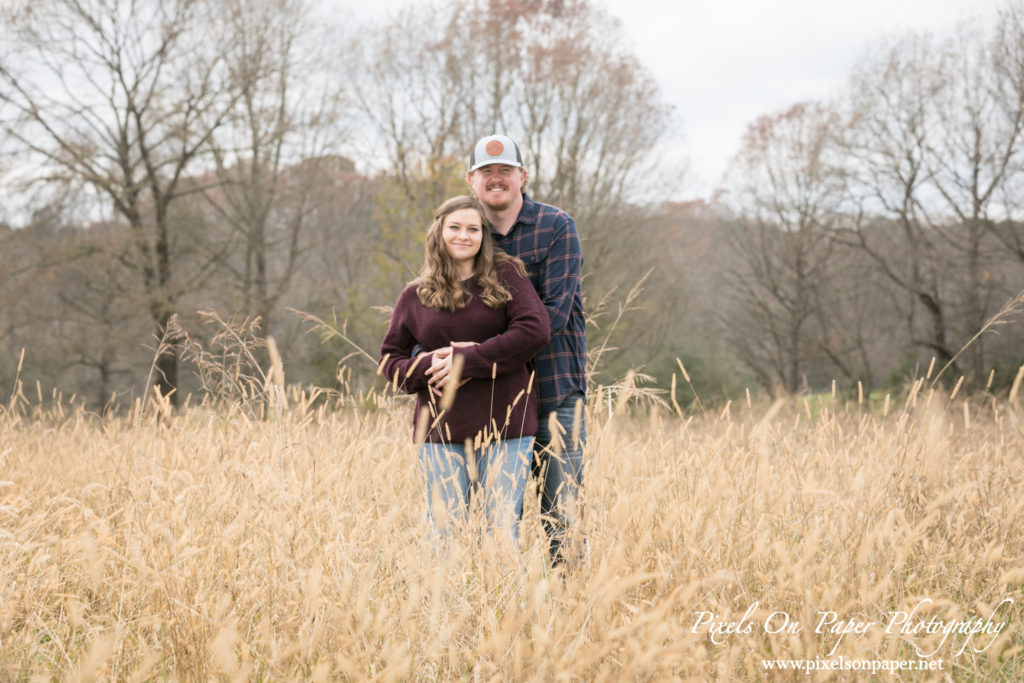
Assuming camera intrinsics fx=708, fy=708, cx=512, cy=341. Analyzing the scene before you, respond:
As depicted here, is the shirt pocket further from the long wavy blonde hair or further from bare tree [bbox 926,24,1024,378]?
bare tree [bbox 926,24,1024,378]

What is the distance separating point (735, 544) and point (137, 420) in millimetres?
2898

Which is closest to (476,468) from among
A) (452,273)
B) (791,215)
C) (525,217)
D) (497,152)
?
(452,273)

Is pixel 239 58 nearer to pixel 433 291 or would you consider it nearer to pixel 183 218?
pixel 183 218

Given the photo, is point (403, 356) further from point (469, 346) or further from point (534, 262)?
point (534, 262)

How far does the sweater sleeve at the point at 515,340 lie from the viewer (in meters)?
2.79

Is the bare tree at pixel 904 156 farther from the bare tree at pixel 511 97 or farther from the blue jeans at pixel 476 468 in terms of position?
the blue jeans at pixel 476 468

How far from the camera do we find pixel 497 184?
3191mm

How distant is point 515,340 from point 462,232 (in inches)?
20.1

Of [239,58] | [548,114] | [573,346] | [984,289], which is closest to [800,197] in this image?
[984,289]

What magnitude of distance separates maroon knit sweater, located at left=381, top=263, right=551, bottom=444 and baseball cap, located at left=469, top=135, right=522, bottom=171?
0.47 metres

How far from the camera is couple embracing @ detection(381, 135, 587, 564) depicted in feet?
9.27

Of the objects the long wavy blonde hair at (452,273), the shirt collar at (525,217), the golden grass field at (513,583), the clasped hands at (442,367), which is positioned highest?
the shirt collar at (525,217)

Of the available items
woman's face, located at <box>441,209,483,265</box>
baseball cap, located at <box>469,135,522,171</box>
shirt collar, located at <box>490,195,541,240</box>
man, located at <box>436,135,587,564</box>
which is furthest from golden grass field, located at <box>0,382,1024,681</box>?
baseball cap, located at <box>469,135,522,171</box>

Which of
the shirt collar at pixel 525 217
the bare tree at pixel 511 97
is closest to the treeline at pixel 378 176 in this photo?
the bare tree at pixel 511 97
